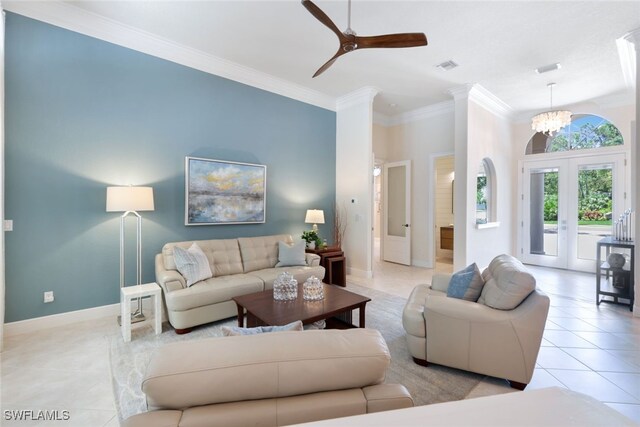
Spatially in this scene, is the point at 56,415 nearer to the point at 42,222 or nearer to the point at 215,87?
the point at 42,222

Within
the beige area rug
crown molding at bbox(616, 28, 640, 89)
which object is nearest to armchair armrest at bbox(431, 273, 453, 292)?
the beige area rug

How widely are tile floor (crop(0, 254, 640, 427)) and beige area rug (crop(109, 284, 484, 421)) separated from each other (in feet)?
0.24

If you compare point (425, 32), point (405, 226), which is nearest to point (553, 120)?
point (425, 32)

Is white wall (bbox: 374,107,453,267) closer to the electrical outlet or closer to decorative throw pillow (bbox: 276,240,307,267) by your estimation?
decorative throw pillow (bbox: 276,240,307,267)

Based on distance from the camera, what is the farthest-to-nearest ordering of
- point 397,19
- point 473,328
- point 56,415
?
point 397,19 < point 473,328 < point 56,415

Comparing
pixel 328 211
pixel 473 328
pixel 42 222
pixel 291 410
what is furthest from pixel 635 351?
pixel 42 222

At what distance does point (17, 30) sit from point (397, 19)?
3.90 metres

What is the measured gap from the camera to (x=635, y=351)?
2643 mm

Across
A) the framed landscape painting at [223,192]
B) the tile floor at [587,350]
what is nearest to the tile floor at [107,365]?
the tile floor at [587,350]

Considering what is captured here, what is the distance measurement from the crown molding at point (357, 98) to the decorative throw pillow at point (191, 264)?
12.6 ft

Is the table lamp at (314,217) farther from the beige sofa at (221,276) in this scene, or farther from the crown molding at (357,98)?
the crown molding at (357,98)

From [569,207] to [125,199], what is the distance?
7.66 meters

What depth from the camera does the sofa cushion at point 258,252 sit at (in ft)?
13.0

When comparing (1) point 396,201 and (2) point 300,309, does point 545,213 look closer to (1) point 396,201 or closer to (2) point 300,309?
(1) point 396,201
